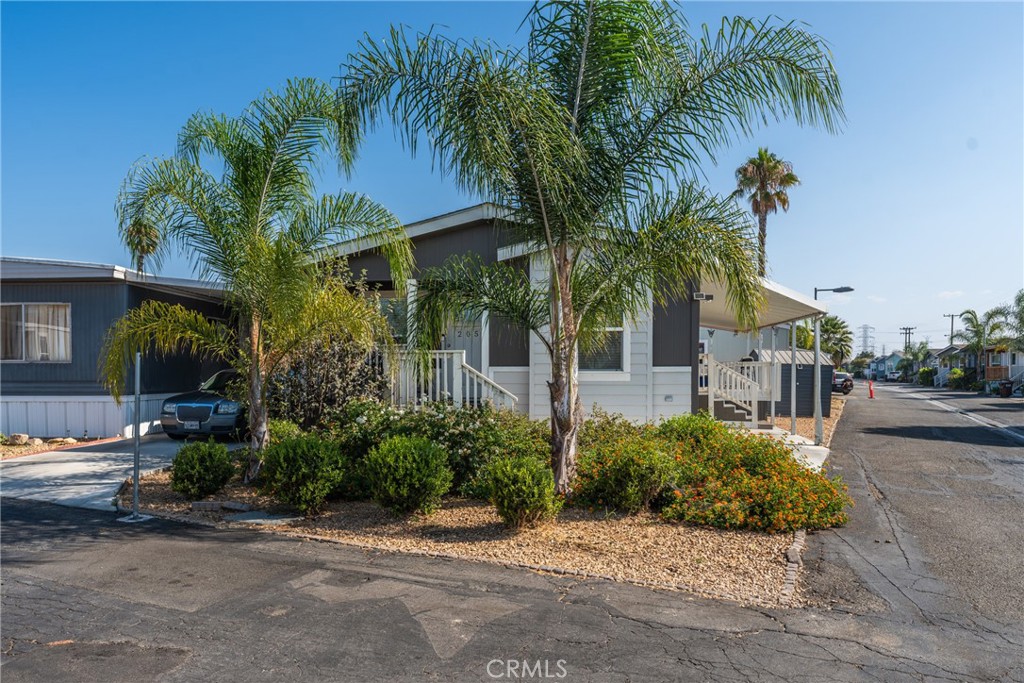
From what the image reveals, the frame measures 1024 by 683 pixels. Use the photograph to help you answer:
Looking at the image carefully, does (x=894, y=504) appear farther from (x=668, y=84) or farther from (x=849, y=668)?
(x=668, y=84)

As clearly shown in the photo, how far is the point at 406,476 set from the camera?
6.89 metres

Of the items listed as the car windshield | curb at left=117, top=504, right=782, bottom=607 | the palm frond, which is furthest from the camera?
the car windshield

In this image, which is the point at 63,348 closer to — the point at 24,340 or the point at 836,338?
the point at 24,340

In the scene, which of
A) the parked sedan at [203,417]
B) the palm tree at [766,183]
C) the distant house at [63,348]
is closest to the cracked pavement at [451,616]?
the parked sedan at [203,417]

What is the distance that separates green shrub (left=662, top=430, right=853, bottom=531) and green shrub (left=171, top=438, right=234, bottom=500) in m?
5.35

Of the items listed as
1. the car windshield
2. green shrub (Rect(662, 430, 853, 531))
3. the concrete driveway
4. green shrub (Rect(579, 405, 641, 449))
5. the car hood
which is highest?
the car windshield

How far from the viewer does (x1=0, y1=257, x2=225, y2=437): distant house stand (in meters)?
13.3

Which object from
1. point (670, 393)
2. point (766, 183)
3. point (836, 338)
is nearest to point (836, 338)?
point (836, 338)

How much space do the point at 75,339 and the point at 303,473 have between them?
9.34m

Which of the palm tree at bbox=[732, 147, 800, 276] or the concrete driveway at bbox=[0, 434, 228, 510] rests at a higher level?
the palm tree at bbox=[732, 147, 800, 276]

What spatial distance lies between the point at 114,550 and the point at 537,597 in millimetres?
4187

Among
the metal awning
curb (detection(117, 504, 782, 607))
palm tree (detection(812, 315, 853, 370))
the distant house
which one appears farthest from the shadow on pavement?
palm tree (detection(812, 315, 853, 370))

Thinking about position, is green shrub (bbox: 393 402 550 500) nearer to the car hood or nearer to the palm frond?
the palm frond

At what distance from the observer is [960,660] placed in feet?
12.8
